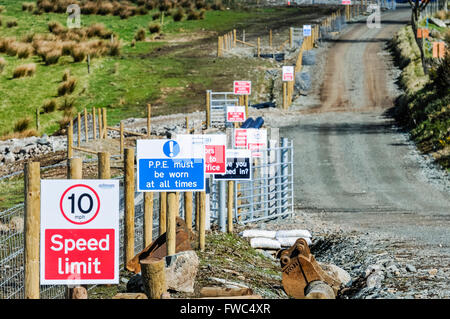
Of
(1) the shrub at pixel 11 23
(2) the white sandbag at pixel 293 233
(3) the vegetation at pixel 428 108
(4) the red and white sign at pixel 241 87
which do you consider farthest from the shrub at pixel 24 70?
(2) the white sandbag at pixel 293 233

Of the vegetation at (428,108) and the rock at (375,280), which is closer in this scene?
the rock at (375,280)

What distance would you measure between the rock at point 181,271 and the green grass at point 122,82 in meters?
29.4

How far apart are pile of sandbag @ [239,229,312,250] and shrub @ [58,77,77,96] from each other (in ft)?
95.8

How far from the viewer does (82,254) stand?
324 inches

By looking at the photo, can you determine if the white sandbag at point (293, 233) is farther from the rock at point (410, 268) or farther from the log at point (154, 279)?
the log at point (154, 279)

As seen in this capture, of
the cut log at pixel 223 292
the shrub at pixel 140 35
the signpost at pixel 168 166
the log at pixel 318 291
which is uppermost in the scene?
the shrub at pixel 140 35

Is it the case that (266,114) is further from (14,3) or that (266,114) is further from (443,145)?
(14,3)

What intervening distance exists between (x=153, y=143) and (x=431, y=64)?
122 feet

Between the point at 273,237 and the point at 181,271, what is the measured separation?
7.51 meters

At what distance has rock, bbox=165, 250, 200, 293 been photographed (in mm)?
10570

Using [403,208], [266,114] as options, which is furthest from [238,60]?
[403,208]

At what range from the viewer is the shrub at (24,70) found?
1918 inches

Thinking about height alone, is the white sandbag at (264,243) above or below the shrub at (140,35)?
below

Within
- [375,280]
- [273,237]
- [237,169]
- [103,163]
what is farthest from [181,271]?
[273,237]
